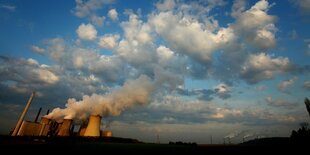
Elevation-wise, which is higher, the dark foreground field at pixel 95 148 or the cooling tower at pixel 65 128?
the cooling tower at pixel 65 128

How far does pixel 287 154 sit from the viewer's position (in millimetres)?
24797

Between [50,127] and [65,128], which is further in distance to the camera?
[50,127]

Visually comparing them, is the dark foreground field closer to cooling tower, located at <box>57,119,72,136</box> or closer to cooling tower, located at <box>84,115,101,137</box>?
cooling tower, located at <box>84,115,101,137</box>

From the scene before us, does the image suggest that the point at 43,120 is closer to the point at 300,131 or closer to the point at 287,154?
the point at 287,154

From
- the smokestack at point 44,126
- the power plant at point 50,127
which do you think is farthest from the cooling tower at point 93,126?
the smokestack at point 44,126

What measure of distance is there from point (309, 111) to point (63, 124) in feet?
212

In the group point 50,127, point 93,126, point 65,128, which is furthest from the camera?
point 50,127

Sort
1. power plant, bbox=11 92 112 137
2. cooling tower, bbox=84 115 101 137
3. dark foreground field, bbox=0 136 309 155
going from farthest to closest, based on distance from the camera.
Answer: cooling tower, bbox=84 115 101 137
power plant, bbox=11 92 112 137
dark foreground field, bbox=0 136 309 155

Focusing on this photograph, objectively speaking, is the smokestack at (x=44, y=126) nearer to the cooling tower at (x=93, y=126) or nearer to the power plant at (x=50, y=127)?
the power plant at (x=50, y=127)

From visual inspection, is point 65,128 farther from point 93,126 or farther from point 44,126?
point 93,126

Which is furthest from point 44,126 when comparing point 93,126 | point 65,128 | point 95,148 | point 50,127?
point 95,148

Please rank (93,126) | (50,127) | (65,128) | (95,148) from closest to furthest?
(95,148) → (93,126) → (65,128) → (50,127)

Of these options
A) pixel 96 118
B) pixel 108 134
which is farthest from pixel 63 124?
pixel 108 134

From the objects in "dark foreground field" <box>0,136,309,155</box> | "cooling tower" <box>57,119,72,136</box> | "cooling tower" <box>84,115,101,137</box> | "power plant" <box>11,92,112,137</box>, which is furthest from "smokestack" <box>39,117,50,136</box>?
"cooling tower" <box>84,115,101,137</box>
